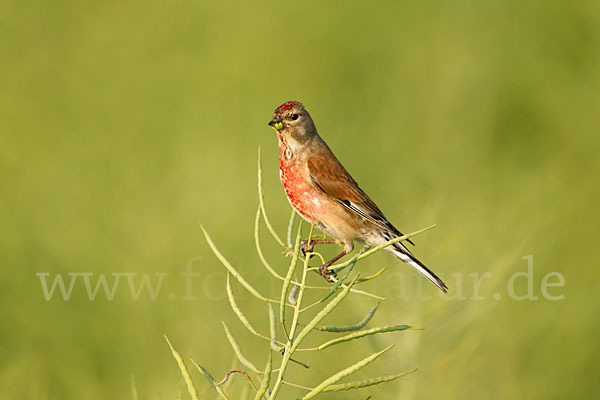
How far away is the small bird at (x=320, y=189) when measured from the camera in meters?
3.49

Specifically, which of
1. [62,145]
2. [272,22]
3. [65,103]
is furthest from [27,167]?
[272,22]

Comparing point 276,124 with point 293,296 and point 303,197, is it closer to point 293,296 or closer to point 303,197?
point 303,197

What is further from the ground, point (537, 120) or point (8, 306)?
point (537, 120)

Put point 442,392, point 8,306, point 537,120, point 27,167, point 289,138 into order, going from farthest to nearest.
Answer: point 537,120, point 27,167, point 8,306, point 289,138, point 442,392

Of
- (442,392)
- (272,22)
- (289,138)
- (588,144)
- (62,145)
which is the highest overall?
(272,22)

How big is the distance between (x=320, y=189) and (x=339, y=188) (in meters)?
0.13

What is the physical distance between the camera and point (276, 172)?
595 cm

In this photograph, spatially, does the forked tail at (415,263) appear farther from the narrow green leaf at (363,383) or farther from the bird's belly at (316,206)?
the narrow green leaf at (363,383)

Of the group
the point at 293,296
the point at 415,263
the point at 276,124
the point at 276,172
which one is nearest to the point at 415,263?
the point at 415,263

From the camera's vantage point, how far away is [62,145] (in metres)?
6.70

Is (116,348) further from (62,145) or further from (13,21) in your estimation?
(13,21)

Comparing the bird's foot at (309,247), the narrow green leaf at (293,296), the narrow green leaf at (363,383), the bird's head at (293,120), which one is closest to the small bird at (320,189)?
the bird's head at (293,120)

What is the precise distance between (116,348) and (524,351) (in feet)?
7.13

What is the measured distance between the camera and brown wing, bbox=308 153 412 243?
3613 millimetres
